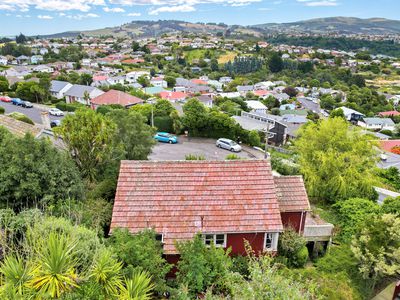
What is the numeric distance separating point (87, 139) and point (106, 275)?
12.2m

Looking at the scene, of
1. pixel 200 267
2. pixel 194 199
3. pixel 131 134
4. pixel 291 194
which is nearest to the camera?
pixel 200 267

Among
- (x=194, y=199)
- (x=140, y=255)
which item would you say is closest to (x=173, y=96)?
(x=194, y=199)

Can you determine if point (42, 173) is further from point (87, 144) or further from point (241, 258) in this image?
point (241, 258)

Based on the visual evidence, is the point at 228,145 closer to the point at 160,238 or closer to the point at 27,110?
the point at 160,238

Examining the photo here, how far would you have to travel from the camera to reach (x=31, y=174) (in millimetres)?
16828

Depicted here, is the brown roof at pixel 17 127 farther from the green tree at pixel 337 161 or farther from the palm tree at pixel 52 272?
the green tree at pixel 337 161

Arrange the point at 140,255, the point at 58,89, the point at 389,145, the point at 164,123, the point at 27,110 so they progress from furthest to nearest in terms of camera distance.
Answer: the point at 58,89, the point at 389,145, the point at 27,110, the point at 164,123, the point at 140,255

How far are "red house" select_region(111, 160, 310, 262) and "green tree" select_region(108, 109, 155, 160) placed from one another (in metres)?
7.24

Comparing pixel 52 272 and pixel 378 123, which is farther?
pixel 378 123

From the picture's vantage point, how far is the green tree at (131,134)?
85.3 feet

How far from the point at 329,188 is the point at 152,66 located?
138157mm

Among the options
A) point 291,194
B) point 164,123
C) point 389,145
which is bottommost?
point 389,145

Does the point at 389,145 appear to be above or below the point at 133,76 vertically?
below

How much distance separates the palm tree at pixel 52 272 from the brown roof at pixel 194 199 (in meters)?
6.85
